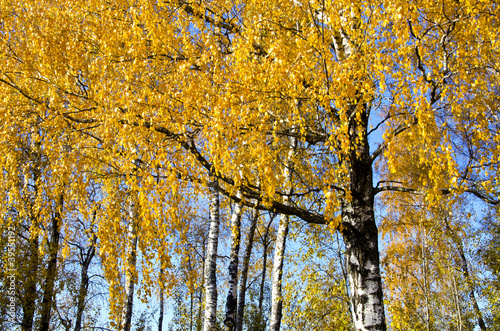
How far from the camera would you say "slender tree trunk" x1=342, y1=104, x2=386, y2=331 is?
5301 mm

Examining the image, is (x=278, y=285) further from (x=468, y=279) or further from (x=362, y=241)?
(x=468, y=279)

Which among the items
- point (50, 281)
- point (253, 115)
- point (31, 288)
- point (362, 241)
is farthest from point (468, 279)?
point (31, 288)

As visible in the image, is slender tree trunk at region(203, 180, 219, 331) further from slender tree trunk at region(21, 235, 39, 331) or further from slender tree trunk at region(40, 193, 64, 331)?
slender tree trunk at region(21, 235, 39, 331)

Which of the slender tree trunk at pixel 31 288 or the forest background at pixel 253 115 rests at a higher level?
the forest background at pixel 253 115

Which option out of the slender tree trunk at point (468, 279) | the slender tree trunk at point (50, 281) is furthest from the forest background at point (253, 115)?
the slender tree trunk at point (468, 279)

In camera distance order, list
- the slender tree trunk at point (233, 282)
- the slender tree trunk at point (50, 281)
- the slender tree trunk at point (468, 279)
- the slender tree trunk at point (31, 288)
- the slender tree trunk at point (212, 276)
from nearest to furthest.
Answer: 1. the slender tree trunk at point (212, 276)
2. the slender tree trunk at point (233, 282)
3. the slender tree trunk at point (50, 281)
4. the slender tree trunk at point (31, 288)
5. the slender tree trunk at point (468, 279)

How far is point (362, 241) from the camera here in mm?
5711

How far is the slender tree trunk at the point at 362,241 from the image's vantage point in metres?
5.30

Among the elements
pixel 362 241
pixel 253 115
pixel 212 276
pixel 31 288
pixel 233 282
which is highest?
pixel 253 115

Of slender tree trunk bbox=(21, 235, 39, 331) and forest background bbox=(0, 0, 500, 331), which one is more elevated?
forest background bbox=(0, 0, 500, 331)

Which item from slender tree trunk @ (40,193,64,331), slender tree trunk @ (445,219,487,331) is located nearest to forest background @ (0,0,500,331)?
slender tree trunk @ (40,193,64,331)

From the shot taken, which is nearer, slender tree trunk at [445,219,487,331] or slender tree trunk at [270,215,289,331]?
slender tree trunk at [270,215,289,331]

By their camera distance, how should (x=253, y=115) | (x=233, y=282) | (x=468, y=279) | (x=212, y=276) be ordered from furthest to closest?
(x=468, y=279) → (x=233, y=282) → (x=212, y=276) → (x=253, y=115)

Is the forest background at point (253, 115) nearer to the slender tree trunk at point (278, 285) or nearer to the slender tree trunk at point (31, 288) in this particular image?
the slender tree trunk at point (278, 285)
